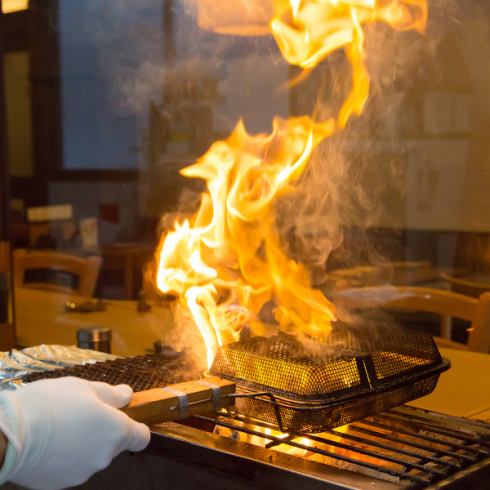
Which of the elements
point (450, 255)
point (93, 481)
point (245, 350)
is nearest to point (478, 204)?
point (450, 255)

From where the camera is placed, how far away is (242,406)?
58.3 inches

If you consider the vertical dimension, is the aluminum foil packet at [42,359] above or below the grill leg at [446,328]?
above

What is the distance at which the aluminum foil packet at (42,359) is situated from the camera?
5.97 feet

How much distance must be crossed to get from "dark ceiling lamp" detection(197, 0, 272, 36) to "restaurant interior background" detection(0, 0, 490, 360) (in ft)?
1.26

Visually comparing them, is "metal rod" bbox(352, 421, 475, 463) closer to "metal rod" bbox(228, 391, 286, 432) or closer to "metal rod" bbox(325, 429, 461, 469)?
"metal rod" bbox(325, 429, 461, 469)

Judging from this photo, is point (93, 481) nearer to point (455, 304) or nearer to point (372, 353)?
point (372, 353)

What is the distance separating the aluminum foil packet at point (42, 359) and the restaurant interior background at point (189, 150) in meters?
0.28

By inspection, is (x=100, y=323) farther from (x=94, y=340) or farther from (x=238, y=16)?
(x=238, y=16)

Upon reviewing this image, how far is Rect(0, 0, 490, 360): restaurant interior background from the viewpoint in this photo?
3.11 m

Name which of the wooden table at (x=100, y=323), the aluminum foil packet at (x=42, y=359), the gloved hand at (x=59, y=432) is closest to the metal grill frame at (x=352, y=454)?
the gloved hand at (x=59, y=432)

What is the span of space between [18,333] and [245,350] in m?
1.97

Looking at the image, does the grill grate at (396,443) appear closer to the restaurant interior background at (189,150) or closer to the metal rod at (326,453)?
the metal rod at (326,453)

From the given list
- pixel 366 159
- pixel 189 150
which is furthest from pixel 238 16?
pixel 189 150

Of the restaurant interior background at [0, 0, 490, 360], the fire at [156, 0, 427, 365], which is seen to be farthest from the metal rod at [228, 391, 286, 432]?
the restaurant interior background at [0, 0, 490, 360]
